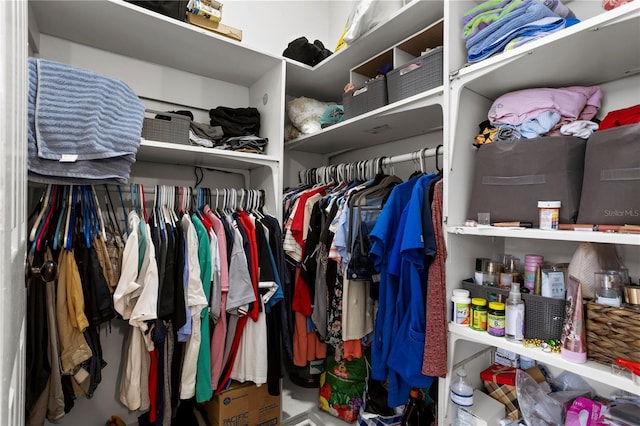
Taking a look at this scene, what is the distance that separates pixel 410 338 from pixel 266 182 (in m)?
1.14

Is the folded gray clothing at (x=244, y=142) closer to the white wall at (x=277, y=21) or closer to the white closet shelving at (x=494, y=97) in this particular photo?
the white closet shelving at (x=494, y=97)

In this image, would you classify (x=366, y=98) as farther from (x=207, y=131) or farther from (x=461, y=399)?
(x=461, y=399)

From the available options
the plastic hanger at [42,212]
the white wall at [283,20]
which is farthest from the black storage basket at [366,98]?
the plastic hanger at [42,212]

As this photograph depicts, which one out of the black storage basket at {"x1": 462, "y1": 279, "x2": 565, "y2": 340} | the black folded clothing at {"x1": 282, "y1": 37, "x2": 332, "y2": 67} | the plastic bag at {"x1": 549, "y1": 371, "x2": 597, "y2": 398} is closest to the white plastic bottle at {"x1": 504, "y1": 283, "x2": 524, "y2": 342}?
the black storage basket at {"x1": 462, "y1": 279, "x2": 565, "y2": 340}

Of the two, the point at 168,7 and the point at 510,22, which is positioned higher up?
the point at 168,7

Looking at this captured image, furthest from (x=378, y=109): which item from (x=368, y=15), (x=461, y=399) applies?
(x=461, y=399)

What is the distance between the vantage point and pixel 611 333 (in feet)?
2.63

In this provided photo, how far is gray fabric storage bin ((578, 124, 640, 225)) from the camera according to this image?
78 centimetres

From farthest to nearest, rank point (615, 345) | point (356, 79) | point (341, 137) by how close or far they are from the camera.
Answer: point (341, 137)
point (356, 79)
point (615, 345)

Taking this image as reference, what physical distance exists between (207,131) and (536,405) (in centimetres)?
183

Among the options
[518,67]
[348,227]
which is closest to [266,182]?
[348,227]

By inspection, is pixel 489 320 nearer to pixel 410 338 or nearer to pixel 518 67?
pixel 410 338

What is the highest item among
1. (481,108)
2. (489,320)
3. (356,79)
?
(356,79)

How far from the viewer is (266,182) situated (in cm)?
182
